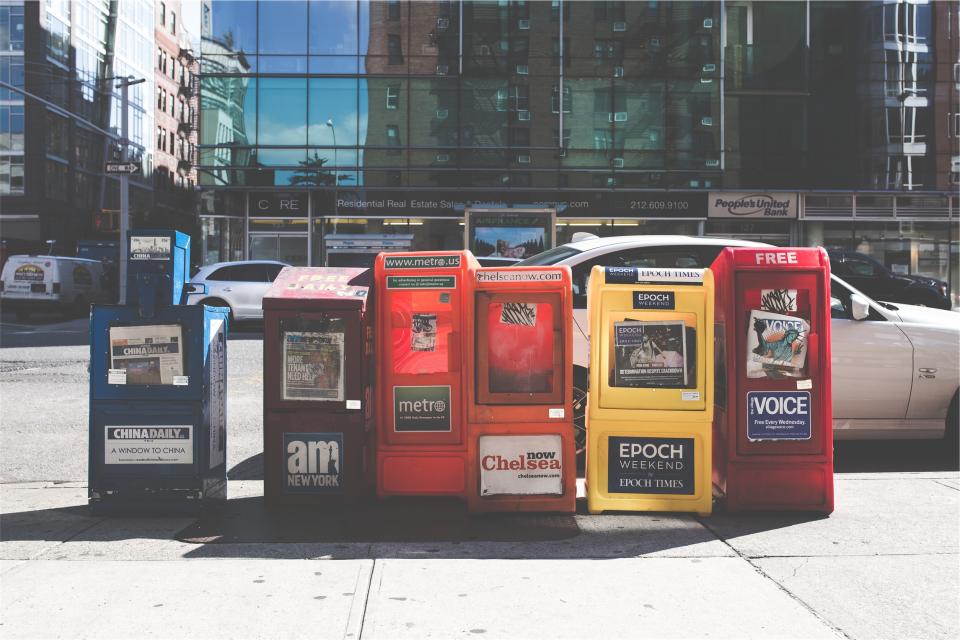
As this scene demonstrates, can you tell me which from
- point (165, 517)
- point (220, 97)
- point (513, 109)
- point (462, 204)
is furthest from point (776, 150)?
point (165, 517)

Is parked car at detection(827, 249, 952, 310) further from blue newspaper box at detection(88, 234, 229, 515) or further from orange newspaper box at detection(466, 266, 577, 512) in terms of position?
blue newspaper box at detection(88, 234, 229, 515)

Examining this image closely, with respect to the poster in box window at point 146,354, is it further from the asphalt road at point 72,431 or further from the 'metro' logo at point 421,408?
the asphalt road at point 72,431

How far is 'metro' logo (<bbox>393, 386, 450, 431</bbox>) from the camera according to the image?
5.48m

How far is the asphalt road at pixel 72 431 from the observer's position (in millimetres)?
6840

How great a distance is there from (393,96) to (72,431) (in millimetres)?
23514

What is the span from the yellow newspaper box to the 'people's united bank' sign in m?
26.6

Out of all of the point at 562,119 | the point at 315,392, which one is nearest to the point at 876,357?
the point at 315,392

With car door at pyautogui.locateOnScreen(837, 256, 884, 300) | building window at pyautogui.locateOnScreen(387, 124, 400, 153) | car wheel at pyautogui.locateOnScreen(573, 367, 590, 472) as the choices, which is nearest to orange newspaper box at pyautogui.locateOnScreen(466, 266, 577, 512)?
car wheel at pyautogui.locateOnScreen(573, 367, 590, 472)

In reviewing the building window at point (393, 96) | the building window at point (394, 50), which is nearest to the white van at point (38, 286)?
the building window at point (393, 96)

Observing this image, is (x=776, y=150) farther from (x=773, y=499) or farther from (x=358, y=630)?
(x=358, y=630)

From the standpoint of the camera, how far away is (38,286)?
25188mm

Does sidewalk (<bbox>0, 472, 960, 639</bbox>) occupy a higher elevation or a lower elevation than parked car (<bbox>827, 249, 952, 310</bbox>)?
lower

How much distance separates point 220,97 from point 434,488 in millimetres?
27201

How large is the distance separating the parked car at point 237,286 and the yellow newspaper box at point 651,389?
583 inches
